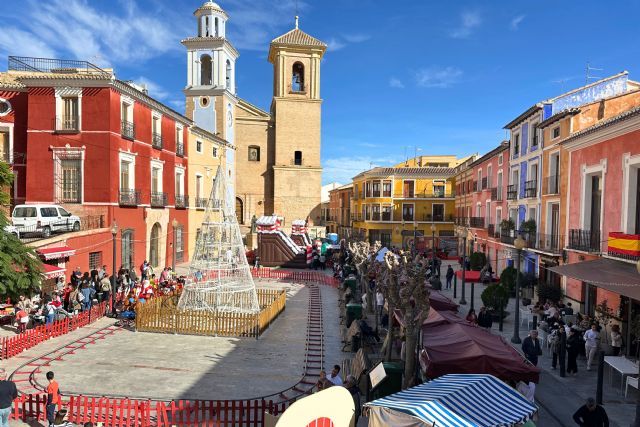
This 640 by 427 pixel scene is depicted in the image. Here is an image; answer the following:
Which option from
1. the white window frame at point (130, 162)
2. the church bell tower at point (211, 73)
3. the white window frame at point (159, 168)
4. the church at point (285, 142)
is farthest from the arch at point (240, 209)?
the white window frame at point (130, 162)

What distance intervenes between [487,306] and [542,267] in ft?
21.3

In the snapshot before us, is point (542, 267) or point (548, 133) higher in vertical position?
point (548, 133)

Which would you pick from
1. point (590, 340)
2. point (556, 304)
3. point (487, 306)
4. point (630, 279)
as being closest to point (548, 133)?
point (556, 304)

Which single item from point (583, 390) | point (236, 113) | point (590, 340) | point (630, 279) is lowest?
point (583, 390)

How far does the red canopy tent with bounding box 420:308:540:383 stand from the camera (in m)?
9.42

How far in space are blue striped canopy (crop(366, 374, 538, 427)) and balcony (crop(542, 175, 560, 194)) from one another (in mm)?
17516

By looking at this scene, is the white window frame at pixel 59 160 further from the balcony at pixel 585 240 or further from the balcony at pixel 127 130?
the balcony at pixel 585 240

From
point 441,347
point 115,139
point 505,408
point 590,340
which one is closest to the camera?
point 505,408

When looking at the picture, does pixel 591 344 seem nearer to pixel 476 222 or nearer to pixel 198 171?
pixel 476 222

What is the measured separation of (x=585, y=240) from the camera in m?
18.5

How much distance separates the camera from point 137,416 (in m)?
8.87

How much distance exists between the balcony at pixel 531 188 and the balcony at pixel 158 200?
22.4m

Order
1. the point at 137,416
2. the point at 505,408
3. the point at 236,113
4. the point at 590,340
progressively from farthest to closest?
the point at 236,113, the point at 590,340, the point at 137,416, the point at 505,408

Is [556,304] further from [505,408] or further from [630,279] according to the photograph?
[505,408]
